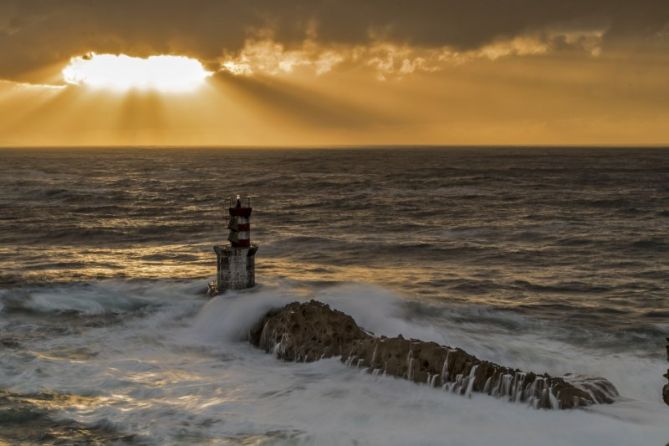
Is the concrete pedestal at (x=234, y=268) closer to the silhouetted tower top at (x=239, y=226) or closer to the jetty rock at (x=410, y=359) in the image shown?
the silhouetted tower top at (x=239, y=226)

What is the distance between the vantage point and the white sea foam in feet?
33.2

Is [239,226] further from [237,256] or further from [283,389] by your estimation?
[283,389]

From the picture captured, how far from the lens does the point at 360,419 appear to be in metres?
10.8

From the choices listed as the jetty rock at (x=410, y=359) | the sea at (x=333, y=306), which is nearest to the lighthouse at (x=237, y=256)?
the sea at (x=333, y=306)

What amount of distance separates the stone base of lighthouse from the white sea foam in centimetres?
57

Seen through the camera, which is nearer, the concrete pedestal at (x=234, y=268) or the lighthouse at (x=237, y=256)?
the lighthouse at (x=237, y=256)

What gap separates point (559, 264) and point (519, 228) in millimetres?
10405

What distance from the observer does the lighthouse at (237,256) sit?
1756 cm

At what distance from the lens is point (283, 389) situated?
39.6 feet

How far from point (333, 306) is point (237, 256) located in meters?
2.73

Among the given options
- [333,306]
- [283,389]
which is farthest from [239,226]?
[283,389]

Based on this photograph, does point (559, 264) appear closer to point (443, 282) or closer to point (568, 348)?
point (443, 282)

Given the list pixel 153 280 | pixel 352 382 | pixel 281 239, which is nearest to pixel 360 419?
pixel 352 382

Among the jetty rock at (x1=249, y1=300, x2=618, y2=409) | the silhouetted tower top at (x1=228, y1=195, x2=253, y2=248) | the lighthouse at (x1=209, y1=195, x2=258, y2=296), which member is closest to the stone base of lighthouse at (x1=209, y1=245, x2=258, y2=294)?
the lighthouse at (x1=209, y1=195, x2=258, y2=296)
